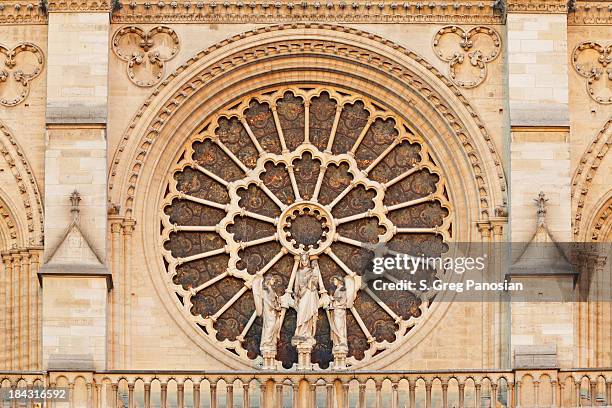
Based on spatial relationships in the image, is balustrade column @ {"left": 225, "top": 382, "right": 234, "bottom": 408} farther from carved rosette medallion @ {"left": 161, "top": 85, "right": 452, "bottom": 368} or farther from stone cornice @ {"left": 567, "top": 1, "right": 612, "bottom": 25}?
stone cornice @ {"left": 567, "top": 1, "right": 612, "bottom": 25}

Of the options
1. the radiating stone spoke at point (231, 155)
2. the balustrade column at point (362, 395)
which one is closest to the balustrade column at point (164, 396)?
the balustrade column at point (362, 395)

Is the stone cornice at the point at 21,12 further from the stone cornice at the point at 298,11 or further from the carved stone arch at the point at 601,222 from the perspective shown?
the carved stone arch at the point at 601,222

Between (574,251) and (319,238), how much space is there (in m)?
3.02

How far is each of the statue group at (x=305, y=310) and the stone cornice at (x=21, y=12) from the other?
4107 mm

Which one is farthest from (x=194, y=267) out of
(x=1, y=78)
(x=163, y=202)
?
(x=1, y=78)

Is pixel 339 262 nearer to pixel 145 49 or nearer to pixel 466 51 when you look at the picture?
pixel 466 51

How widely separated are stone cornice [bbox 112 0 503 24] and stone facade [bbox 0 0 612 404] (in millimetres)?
17

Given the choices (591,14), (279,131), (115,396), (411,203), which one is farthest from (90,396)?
(591,14)

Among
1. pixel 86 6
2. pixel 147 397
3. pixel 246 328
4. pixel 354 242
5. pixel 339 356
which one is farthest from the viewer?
pixel 354 242

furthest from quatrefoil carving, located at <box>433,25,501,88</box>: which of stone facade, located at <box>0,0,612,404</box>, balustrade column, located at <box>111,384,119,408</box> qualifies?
balustrade column, located at <box>111,384,119,408</box>

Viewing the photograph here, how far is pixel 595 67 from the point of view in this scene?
32.7 m

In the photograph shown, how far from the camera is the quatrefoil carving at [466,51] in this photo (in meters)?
32.7

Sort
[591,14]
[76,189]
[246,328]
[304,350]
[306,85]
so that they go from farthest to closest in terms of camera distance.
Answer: [306,85], [591,14], [246,328], [76,189], [304,350]

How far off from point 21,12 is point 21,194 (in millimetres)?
2217
